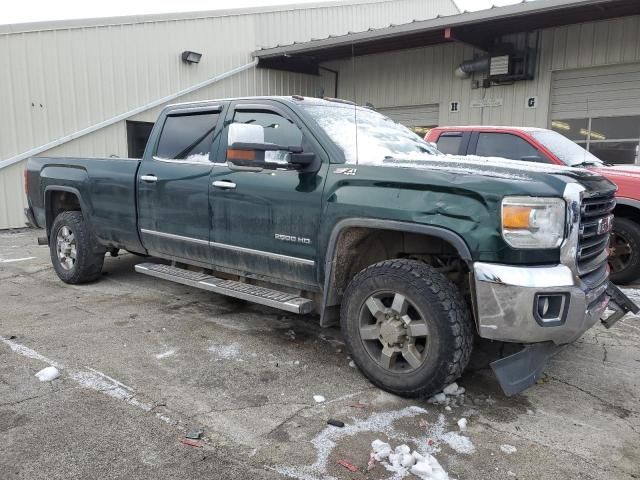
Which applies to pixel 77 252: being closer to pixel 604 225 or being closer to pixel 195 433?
pixel 195 433

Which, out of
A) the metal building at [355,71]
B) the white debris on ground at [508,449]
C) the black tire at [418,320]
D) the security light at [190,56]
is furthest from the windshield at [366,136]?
the security light at [190,56]

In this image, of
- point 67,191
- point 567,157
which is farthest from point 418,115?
point 67,191

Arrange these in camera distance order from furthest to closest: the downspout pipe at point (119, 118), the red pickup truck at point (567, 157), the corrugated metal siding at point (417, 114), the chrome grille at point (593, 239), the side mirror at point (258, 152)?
the corrugated metal siding at point (417, 114)
the downspout pipe at point (119, 118)
the red pickup truck at point (567, 157)
the side mirror at point (258, 152)
the chrome grille at point (593, 239)

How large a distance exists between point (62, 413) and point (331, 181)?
221 centimetres

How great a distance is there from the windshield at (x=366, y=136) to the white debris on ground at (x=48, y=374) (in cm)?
250

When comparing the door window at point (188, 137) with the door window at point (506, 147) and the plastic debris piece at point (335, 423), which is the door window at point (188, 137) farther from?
the door window at point (506, 147)

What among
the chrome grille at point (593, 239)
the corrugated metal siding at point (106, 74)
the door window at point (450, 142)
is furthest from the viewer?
→ the corrugated metal siding at point (106, 74)

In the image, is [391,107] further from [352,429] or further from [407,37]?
[352,429]

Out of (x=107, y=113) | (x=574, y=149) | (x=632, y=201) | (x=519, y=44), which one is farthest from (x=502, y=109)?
(x=107, y=113)

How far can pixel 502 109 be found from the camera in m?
12.0

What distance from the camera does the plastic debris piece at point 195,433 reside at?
112 inches

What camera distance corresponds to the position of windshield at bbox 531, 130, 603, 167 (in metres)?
6.48

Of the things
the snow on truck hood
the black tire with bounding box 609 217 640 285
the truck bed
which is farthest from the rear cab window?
the truck bed

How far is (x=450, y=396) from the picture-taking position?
3398 millimetres
